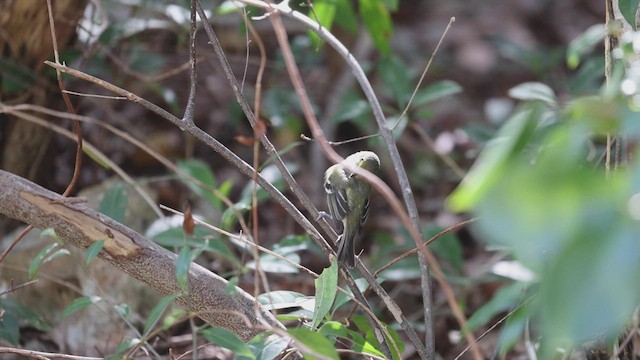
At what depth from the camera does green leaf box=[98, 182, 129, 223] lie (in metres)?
2.77

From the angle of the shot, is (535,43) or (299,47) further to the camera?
(535,43)

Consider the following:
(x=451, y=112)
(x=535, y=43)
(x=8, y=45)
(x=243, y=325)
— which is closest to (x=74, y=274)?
(x=8, y=45)

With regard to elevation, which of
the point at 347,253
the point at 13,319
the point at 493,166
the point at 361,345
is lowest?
the point at 13,319

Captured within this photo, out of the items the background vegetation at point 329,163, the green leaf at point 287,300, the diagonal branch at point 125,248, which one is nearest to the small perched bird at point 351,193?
the background vegetation at point 329,163

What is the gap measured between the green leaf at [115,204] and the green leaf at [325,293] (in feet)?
3.36

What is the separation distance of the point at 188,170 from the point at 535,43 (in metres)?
4.39

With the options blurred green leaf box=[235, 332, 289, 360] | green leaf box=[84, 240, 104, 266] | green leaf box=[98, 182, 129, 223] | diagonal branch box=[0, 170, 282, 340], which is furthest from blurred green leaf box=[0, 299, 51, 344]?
blurred green leaf box=[235, 332, 289, 360]

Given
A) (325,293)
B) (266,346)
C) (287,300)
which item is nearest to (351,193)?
(287,300)

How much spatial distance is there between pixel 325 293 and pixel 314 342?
272 mm

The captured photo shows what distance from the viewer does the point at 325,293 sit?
2.00m

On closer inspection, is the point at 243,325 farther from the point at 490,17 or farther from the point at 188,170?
the point at 490,17

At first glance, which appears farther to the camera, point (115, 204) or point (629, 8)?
point (115, 204)

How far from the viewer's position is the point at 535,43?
6.96m

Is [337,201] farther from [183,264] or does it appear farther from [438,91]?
[183,264]
